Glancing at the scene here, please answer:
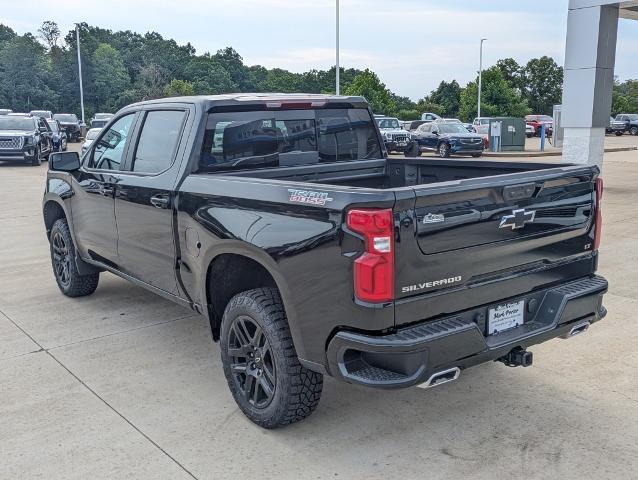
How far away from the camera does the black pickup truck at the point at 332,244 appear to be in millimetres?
3047

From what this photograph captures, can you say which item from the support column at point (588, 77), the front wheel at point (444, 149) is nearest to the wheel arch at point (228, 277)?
the support column at point (588, 77)

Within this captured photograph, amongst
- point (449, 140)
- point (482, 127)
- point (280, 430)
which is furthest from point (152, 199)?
point (482, 127)

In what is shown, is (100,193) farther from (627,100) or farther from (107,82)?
(107,82)

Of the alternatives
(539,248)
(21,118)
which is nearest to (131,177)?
(539,248)

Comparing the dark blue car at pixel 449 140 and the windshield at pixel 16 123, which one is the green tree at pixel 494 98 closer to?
the dark blue car at pixel 449 140

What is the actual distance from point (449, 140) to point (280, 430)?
2302 centimetres

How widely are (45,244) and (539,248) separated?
772 cm

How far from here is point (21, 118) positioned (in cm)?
2397

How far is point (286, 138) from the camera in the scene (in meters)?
4.68

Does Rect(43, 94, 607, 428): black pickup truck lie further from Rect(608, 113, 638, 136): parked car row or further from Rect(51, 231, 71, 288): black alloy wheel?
Rect(608, 113, 638, 136): parked car row

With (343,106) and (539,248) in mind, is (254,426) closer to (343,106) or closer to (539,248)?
(539,248)

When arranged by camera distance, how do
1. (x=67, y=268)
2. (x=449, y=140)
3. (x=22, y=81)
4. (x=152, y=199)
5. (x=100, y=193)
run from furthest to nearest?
(x=22, y=81)
(x=449, y=140)
(x=67, y=268)
(x=100, y=193)
(x=152, y=199)

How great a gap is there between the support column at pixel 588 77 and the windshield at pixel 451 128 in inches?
472

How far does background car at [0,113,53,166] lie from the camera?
886 inches
